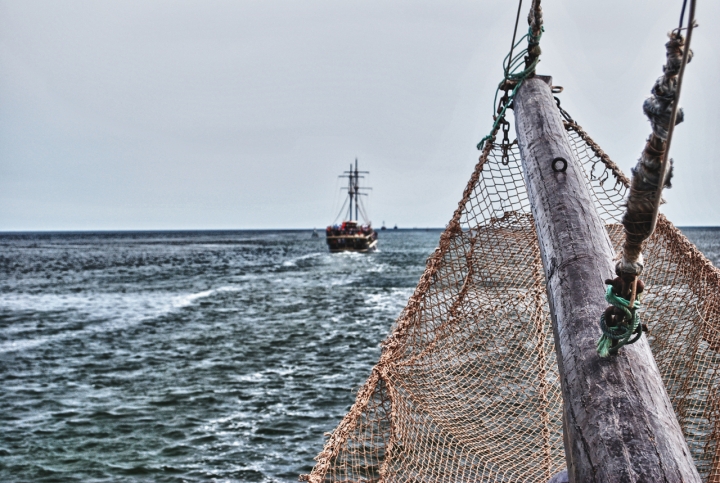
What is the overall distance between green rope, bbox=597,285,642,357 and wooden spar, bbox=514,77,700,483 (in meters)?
0.04

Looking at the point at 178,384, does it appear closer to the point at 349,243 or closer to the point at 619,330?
the point at 619,330

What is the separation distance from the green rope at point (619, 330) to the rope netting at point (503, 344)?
4.54 feet

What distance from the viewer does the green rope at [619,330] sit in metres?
1.60

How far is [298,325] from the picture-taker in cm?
1803

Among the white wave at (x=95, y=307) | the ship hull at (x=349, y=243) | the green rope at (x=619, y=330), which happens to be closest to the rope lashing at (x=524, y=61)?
the green rope at (x=619, y=330)

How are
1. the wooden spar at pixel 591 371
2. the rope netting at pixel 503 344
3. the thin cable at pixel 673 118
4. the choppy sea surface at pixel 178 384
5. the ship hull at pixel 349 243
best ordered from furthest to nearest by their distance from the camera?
1. the ship hull at pixel 349 243
2. the choppy sea surface at pixel 178 384
3. the rope netting at pixel 503 344
4. the wooden spar at pixel 591 371
5. the thin cable at pixel 673 118

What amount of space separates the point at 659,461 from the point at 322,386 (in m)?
9.59

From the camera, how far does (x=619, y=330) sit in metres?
1.62

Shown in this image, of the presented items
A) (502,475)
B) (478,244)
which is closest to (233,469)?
(502,475)

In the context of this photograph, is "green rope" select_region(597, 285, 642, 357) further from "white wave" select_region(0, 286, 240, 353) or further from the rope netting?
"white wave" select_region(0, 286, 240, 353)

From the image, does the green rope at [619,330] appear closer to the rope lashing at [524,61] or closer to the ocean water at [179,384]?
the rope lashing at [524,61]

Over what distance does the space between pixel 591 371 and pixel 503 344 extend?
10.3 ft

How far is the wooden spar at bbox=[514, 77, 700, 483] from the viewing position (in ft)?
4.78

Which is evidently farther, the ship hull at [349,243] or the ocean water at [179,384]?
the ship hull at [349,243]
